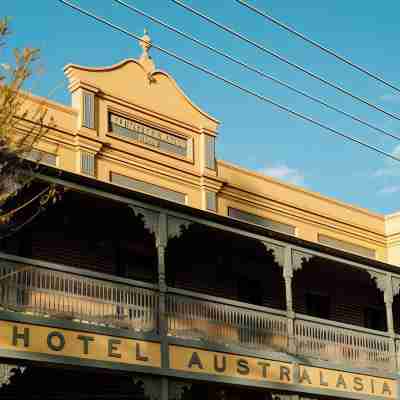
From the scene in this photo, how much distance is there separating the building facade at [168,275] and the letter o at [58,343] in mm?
21

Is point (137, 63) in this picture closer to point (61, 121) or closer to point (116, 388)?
point (61, 121)

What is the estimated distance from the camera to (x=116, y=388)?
21.0m

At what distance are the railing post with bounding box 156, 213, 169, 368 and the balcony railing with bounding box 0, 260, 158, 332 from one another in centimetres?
11

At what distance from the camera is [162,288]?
18172 millimetres

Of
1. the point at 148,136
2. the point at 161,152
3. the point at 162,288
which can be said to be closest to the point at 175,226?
the point at 162,288

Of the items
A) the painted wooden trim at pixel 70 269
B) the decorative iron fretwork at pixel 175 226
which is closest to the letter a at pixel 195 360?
the painted wooden trim at pixel 70 269

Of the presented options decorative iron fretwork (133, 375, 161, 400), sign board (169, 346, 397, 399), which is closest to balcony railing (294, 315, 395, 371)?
sign board (169, 346, 397, 399)

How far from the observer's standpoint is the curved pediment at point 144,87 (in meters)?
22.8

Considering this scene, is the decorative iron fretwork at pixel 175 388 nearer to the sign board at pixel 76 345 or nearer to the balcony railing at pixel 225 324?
the sign board at pixel 76 345

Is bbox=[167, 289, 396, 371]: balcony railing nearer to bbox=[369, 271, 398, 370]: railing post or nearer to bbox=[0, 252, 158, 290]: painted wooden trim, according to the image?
bbox=[369, 271, 398, 370]: railing post

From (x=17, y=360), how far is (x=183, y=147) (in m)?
10.4

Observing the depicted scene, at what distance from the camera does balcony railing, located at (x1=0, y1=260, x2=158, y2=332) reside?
16.2 meters

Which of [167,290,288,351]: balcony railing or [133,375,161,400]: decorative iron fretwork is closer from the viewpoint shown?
[133,375,161,400]: decorative iron fretwork

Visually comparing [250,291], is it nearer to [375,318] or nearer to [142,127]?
[142,127]
